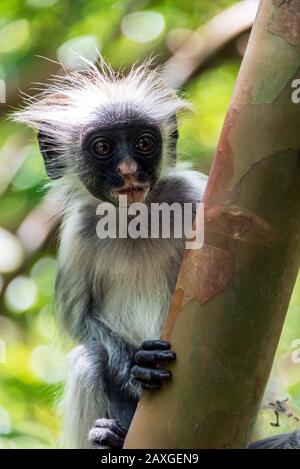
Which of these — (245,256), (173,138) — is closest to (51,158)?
(173,138)

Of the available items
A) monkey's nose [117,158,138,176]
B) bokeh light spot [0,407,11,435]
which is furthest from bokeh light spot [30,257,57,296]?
monkey's nose [117,158,138,176]

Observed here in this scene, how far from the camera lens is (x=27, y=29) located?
6652 millimetres

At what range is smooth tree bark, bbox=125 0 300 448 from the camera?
2961mm

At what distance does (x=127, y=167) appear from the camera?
4.45m

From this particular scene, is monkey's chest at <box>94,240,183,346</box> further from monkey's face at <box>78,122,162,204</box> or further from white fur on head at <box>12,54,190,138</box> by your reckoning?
white fur on head at <box>12,54,190,138</box>

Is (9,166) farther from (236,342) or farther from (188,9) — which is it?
(236,342)

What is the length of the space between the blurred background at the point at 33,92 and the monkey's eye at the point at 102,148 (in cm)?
107

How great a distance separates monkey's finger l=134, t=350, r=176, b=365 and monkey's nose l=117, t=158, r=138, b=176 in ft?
3.73

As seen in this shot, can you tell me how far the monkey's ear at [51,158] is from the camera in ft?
17.1

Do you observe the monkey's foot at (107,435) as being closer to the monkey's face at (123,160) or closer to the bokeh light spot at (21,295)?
the monkey's face at (123,160)

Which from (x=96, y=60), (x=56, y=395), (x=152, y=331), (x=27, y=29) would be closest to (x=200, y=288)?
(x=152, y=331)

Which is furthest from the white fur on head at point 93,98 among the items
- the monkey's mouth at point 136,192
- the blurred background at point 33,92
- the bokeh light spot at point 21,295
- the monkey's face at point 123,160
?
the bokeh light spot at point 21,295

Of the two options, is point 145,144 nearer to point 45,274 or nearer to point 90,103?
point 90,103

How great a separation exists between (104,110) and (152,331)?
1312 millimetres
